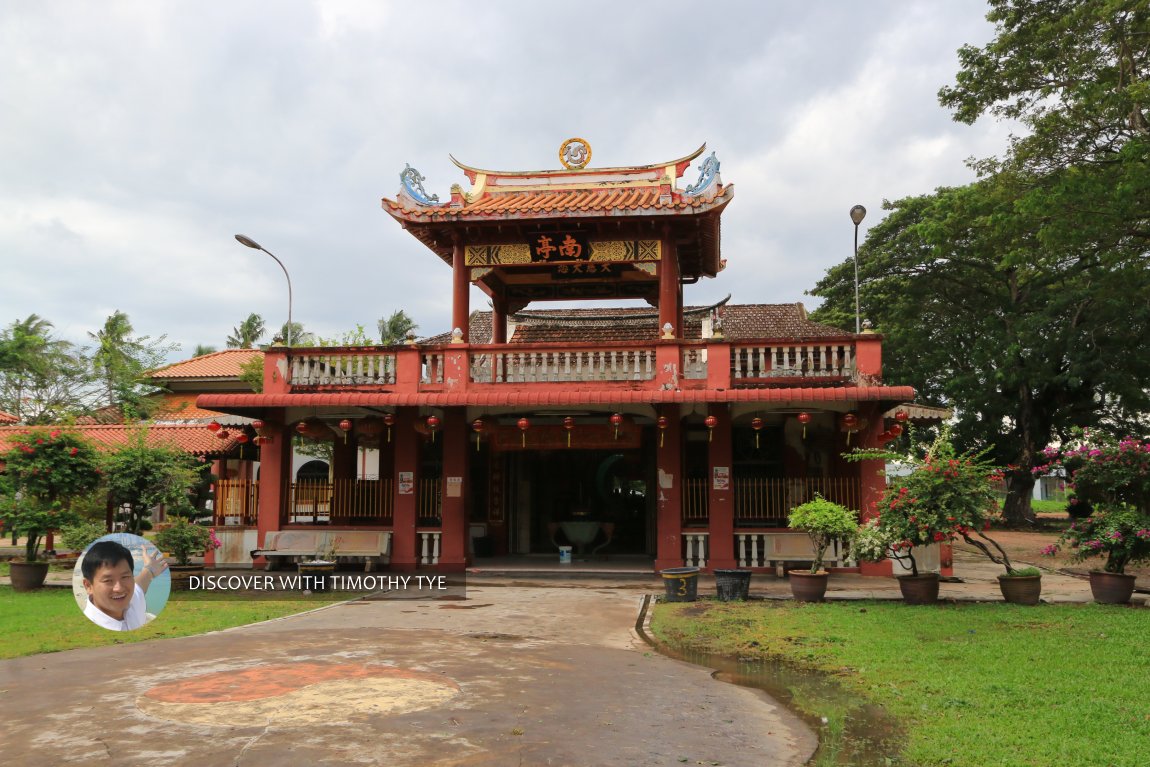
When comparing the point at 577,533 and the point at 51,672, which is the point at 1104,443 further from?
the point at 51,672

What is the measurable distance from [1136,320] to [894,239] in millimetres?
7189

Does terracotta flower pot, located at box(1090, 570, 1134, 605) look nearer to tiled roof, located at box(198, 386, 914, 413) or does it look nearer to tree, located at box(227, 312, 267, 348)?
tiled roof, located at box(198, 386, 914, 413)

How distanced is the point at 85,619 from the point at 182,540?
292 centimetres

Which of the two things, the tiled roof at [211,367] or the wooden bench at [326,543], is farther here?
the tiled roof at [211,367]

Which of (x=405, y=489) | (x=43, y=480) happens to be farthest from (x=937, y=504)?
(x=43, y=480)

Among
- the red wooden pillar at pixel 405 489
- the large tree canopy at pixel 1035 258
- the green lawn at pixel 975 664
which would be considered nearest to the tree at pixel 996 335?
the large tree canopy at pixel 1035 258

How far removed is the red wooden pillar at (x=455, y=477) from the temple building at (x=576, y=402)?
0.09 feet

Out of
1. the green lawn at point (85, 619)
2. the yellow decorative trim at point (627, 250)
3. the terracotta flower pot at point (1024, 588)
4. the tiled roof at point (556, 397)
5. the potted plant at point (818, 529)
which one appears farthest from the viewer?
the yellow decorative trim at point (627, 250)

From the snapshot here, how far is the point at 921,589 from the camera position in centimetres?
1000

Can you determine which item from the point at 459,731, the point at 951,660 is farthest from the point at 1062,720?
the point at 459,731

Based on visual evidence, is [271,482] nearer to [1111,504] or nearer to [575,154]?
[575,154]

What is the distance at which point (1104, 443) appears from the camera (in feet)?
35.6

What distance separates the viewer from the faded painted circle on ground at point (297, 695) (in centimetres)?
519

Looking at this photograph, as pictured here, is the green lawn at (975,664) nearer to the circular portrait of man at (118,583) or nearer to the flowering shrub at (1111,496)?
the flowering shrub at (1111,496)
